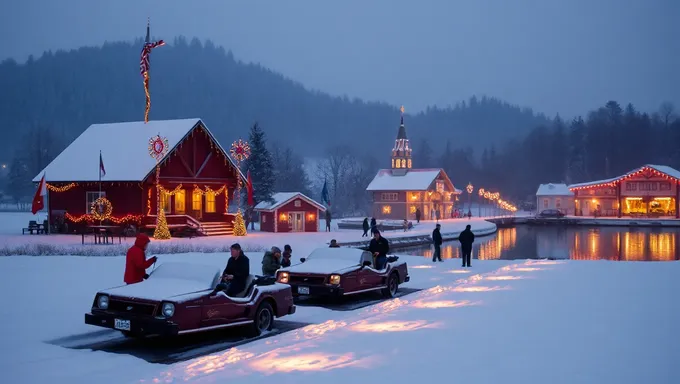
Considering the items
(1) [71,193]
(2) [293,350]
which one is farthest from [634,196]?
(2) [293,350]

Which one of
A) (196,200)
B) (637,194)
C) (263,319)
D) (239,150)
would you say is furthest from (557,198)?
(263,319)

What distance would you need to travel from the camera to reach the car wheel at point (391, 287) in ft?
58.1

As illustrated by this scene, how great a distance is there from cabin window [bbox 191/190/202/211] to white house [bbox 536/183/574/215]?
229 ft

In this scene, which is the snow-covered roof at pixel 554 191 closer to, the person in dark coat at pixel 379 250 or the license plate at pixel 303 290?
the person in dark coat at pixel 379 250

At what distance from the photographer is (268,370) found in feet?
28.4

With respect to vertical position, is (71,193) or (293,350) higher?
(71,193)

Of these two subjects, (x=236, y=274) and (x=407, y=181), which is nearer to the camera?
(x=236, y=274)

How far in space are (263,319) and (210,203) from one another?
3281 centimetres

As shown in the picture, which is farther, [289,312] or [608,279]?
[608,279]

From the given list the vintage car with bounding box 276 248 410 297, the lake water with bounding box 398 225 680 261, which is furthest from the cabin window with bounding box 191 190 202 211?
the vintage car with bounding box 276 248 410 297

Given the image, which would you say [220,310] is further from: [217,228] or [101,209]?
[217,228]

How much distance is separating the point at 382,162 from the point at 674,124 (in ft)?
279

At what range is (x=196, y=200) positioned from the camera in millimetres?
43625

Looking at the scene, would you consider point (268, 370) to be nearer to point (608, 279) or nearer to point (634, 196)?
point (608, 279)
